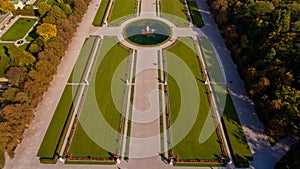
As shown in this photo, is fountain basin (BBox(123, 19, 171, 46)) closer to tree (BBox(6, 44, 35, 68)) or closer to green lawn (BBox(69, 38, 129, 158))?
green lawn (BBox(69, 38, 129, 158))

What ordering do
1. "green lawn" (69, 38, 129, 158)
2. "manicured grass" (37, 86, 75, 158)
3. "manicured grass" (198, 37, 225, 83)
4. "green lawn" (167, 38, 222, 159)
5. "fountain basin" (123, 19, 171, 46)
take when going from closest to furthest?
"manicured grass" (37, 86, 75, 158)
"green lawn" (167, 38, 222, 159)
"green lawn" (69, 38, 129, 158)
"manicured grass" (198, 37, 225, 83)
"fountain basin" (123, 19, 171, 46)

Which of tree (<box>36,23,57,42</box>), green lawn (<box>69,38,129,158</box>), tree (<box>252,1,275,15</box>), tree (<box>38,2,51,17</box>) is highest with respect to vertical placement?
tree (<box>38,2,51,17</box>)

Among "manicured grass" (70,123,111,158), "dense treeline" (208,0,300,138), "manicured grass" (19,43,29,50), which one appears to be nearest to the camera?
"manicured grass" (70,123,111,158)

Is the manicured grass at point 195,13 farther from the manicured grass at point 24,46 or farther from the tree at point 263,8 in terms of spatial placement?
the manicured grass at point 24,46

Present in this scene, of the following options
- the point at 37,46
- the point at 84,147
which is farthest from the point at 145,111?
the point at 37,46

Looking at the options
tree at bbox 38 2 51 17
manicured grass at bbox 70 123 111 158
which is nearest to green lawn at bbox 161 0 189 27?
tree at bbox 38 2 51 17

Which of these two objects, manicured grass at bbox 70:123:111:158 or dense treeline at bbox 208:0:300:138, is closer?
manicured grass at bbox 70:123:111:158

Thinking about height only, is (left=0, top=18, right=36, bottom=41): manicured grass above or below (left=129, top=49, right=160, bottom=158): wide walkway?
above

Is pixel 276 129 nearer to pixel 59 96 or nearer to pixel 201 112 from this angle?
pixel 201 112

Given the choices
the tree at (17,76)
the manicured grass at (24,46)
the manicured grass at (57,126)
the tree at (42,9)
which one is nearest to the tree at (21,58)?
the tree at (17,76)
